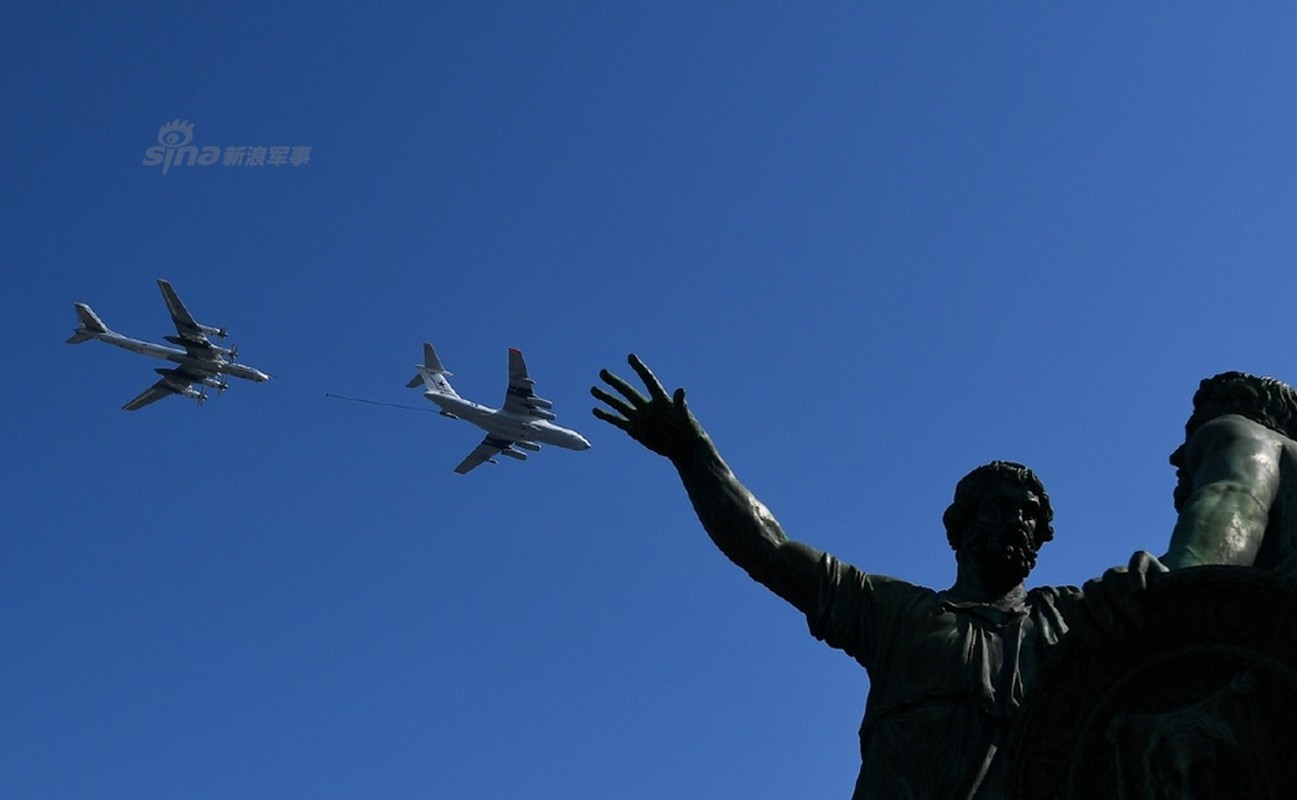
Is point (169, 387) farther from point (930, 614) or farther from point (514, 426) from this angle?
point (930, 614)

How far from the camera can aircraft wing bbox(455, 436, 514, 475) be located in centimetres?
8694

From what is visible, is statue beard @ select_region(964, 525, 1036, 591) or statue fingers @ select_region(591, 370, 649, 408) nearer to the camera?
statue beard @ select_region(964, 525, 1036, 591)

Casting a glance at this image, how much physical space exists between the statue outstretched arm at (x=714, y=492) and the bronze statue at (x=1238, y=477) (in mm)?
1331

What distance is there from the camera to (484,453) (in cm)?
9025

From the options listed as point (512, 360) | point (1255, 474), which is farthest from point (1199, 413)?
point (512, 360)

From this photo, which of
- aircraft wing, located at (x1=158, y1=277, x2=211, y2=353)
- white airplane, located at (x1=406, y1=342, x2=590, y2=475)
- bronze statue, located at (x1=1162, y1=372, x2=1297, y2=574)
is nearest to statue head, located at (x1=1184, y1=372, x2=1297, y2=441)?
bronze statue, located at (x1=1162, y1=372, x2=1297, y2=574)

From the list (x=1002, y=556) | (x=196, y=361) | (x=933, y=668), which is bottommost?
(x=933, y=668)

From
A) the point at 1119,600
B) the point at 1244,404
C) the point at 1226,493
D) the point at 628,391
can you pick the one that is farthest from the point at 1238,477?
the point at 628,391

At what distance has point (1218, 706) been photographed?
3.70 m

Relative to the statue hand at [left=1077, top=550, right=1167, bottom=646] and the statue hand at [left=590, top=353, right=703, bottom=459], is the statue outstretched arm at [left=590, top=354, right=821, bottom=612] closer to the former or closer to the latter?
the statue hand at [left=590, top=353, right=703, bottom=459]

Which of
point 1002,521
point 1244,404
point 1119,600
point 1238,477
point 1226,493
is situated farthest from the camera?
point 1002,521

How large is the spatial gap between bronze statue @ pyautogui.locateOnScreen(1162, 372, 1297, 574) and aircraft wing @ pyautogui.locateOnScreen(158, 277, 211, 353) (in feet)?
277

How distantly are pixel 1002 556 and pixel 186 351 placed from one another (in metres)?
84.4

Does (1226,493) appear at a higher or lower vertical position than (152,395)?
lower
